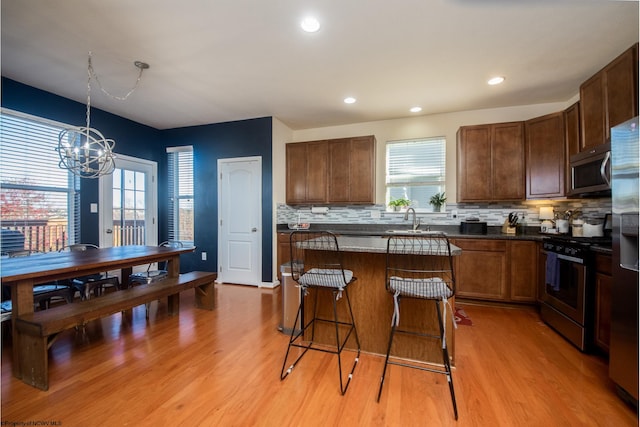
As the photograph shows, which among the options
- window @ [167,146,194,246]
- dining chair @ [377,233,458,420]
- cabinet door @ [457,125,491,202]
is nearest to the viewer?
dining chair @ [377,233,458,420]

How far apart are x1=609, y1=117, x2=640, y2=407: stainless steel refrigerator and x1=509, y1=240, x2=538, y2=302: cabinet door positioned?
1.59m

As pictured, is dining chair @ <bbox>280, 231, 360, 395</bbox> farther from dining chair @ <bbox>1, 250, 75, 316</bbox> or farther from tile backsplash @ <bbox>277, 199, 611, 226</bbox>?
dining chair @ <bbox>1, 250, 75, 316</bbox>

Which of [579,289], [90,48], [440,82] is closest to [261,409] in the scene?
[579,289]

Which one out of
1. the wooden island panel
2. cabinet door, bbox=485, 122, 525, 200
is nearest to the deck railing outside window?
the wooden island panel

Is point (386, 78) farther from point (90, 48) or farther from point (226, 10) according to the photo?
point (90, 48)

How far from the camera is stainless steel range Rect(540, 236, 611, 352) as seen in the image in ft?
7.22

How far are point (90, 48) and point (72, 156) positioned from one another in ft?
3.46

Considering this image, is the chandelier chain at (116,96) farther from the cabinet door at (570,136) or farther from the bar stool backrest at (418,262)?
the cabinet door at (570,136)

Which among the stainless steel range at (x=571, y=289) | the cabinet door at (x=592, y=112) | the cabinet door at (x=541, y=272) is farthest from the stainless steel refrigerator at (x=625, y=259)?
the cabinet door at (x=541, y=272)

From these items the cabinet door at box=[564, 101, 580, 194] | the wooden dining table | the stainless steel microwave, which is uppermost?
the cabinet door at box=[564, 101, 580, 194]

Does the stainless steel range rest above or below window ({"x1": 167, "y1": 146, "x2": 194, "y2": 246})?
below

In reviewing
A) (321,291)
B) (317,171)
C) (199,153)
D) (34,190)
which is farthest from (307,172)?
(34,190)

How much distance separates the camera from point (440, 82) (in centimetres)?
309

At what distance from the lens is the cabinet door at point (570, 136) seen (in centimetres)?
292
